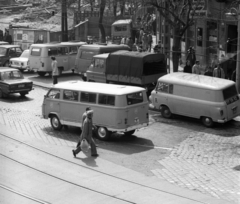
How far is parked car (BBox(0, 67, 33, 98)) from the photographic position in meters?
25.0

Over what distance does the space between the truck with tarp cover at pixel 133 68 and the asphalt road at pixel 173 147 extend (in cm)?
217

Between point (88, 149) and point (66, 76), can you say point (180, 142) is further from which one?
point (66, 76)

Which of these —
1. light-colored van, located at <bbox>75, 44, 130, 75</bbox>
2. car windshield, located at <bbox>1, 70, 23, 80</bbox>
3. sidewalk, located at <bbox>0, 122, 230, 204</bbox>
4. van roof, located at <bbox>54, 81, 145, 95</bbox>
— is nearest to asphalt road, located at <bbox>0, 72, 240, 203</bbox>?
sidewalk, located at <bbox>0, 122, 230, 204</bbox>

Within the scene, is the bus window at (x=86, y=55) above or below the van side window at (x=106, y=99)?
above

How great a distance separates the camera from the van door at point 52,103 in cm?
1894

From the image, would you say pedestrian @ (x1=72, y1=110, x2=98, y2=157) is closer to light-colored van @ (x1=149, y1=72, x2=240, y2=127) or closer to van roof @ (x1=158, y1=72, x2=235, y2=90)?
light-colored van @ (x1=149, y1=72, x2=240, y2=127)

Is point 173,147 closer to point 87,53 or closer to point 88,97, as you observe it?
point 88,97

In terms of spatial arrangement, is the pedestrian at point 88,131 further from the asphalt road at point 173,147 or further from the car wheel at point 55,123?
the car wheel at point 55,123

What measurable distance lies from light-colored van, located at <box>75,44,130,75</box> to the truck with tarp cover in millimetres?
3289

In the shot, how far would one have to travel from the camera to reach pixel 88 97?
18.0 metres

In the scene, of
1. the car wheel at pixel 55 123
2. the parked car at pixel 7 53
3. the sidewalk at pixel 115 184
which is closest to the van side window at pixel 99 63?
the car wheel at pixel 55 123

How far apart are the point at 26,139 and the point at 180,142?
542 centimetres

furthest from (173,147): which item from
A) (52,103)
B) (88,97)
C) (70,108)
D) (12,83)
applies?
(12,83)

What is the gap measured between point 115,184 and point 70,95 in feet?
20.3
